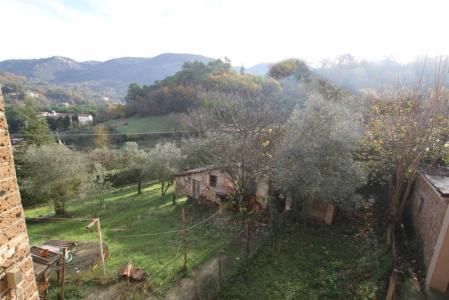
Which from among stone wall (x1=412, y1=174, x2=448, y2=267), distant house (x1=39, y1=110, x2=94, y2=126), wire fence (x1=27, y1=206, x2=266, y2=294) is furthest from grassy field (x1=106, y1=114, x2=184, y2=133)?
stone wall (x1=412, y1=174, x2=448, y2=267)

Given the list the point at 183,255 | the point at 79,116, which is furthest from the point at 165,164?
the point at 79,116

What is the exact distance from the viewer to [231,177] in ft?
46.1

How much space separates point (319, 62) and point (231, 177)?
51006 mm

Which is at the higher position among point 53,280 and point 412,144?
point 412,144

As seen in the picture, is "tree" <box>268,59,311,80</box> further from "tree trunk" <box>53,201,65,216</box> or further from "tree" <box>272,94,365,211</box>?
"tree trunk" <box>53,201,65,216</box>

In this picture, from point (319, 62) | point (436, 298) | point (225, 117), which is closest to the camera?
point (436, 298)

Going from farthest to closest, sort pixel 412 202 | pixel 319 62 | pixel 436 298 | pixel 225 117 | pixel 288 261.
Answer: pixel 319 62 < pixel 225 117 < pixel 412 202 < pixel 288 261 < pixel 436 298

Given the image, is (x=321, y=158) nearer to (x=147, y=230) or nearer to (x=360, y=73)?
(x=147, y=230)

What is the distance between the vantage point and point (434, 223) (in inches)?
285

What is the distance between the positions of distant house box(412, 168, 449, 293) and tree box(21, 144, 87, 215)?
68.1 feet

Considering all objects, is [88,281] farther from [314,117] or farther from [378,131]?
[378,131]

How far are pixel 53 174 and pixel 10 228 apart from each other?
61.6ft

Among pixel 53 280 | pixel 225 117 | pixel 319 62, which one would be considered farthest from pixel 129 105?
pixel 53 280

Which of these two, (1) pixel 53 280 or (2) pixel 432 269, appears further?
(1) pixel 53 280
